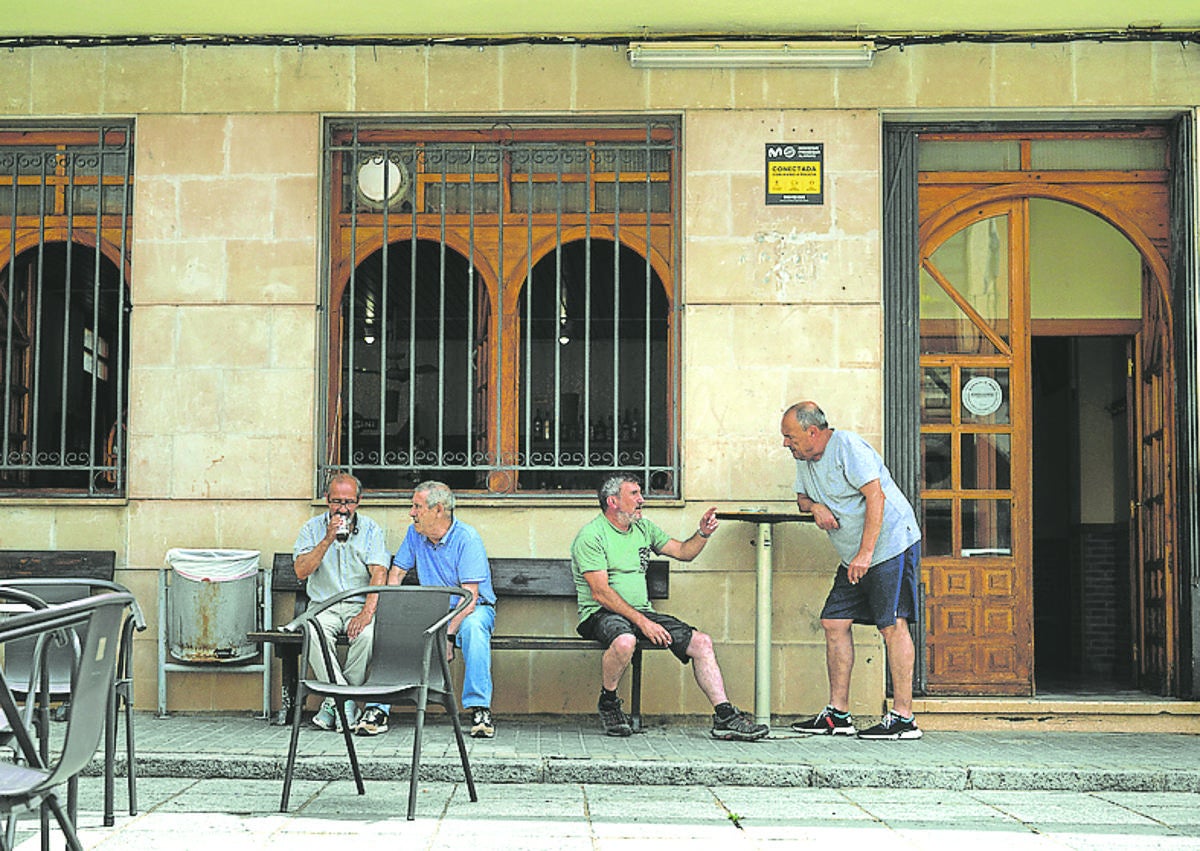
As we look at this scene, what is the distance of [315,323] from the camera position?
825cm

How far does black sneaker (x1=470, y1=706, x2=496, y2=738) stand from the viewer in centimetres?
726

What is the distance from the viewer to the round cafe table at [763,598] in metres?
7.64

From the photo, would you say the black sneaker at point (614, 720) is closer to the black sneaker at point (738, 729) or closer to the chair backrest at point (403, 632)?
the black sneaker at point (738, 729)

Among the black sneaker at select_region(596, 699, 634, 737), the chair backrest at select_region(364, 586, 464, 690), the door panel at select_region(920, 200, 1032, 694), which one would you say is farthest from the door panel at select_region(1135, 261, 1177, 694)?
the chair backrest at select_region(364, 586, 464, 690)

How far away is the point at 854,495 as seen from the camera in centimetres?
759

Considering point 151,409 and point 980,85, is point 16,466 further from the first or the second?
point 980,85

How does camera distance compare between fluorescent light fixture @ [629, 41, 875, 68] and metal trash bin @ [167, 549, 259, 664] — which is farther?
fluorescent light fixture @ [629, 41, 875, 68]

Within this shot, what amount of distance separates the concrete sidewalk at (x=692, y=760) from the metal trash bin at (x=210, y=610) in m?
0.46

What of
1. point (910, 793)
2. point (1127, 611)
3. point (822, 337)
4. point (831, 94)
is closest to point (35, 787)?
point (910, 793)

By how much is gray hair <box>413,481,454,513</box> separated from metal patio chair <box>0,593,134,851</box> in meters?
3.77

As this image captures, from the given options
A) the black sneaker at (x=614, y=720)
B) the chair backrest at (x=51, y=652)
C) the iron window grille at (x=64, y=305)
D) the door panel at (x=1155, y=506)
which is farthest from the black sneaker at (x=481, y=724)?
the door panel at (x=1155, y=506)

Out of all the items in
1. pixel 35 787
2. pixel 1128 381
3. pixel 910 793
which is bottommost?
pixel 910 793

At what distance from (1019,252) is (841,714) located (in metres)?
2.86

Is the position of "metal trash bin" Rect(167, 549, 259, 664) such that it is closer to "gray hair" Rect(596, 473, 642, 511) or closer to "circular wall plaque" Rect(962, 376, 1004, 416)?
"gray hair" Rect(596, 473, 642, 511)
